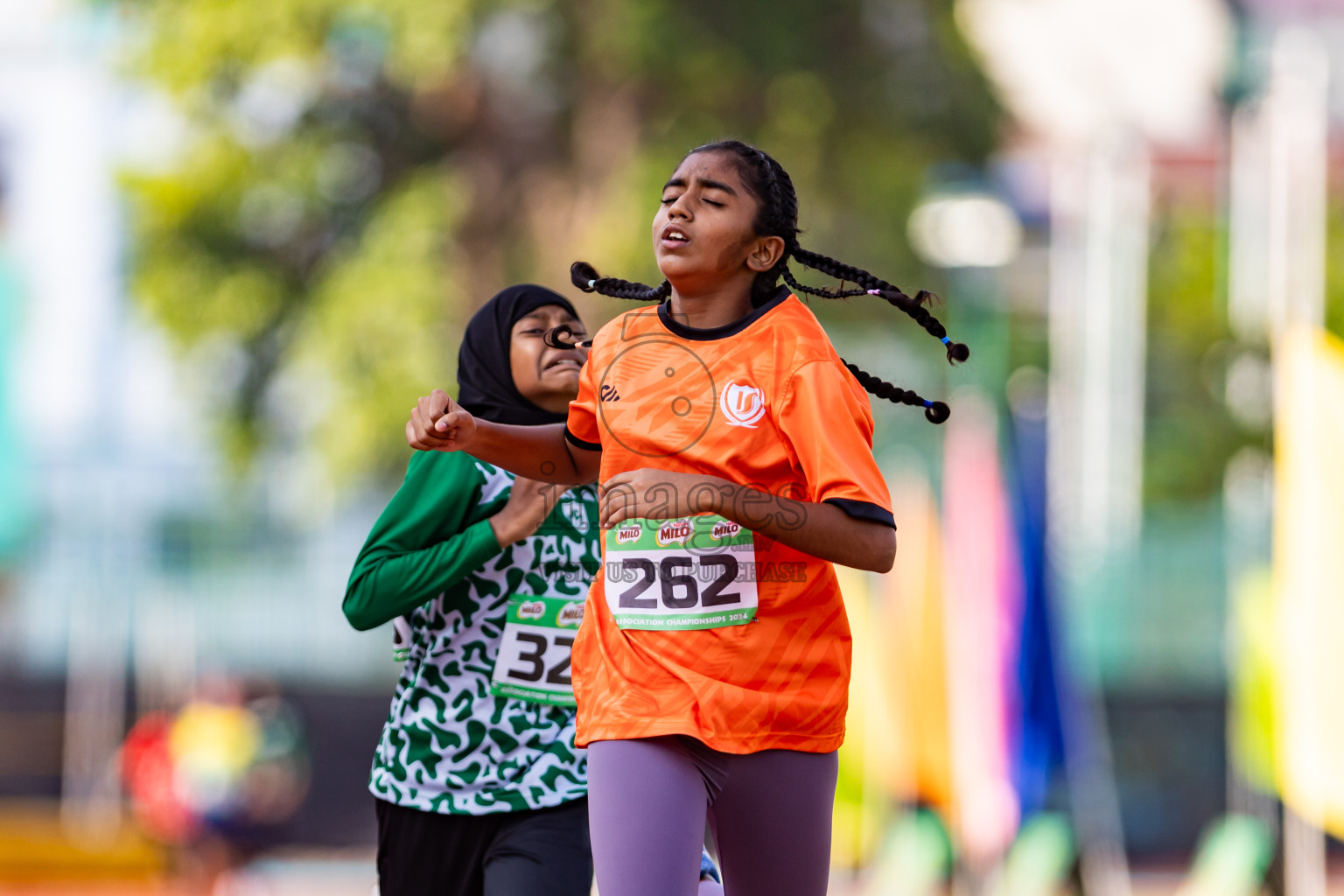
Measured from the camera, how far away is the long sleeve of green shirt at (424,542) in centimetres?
279

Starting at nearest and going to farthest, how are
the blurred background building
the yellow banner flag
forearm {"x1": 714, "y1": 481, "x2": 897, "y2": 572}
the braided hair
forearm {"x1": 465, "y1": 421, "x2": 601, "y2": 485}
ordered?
1. forearm {"x1": 714, "y1": 481, "x2": 897, "y2": 572}
2. the braided hair
3. forearm {"x1": 465, "y1": 421, "x2": 601, "y2": 485}
4. the yellow banner flag
5. the blurred background building

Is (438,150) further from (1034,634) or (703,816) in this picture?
(703,816)

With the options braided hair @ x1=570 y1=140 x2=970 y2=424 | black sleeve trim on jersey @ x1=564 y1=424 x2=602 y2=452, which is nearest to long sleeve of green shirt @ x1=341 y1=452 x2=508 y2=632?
black sleeve trim on jersey @ x1=564 y1=424 x2=602 y2=452

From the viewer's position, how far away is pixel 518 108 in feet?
44.3

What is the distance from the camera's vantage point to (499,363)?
3014 mm

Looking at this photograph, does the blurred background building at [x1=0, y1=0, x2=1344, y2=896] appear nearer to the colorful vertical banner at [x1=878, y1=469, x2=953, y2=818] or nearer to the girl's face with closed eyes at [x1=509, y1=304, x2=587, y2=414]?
the colorful vertical banner at [x1=878, y1=469, x2=953, y2=818]

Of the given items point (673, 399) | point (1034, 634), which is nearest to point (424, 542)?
point (673, 399)

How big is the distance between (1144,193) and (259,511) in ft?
32.6

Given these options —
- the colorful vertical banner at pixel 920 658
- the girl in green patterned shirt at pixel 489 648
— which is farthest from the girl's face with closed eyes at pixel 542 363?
the colorful vertical banner at pixel 920 658

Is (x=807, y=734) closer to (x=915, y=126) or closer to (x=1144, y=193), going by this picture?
(x=915, y=126)

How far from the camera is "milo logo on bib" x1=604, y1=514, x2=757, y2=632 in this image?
89.2 inches

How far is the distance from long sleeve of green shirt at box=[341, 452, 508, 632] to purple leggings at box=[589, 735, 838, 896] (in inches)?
23.4

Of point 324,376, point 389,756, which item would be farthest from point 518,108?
point 389,756

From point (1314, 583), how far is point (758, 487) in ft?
14.7
